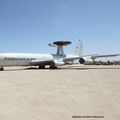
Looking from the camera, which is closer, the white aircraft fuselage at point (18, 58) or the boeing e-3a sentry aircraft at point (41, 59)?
the white aircraft fuselage at point (18, 58)

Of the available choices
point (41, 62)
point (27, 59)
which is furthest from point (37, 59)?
point (27, 59)

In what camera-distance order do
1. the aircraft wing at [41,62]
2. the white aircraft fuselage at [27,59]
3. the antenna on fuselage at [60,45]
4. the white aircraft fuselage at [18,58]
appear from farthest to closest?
the antenna on fuselage at [60,45] → the aircraft wing at [41,62] → the white aircraft fuselage at [27,59] → the white aircraft fuselage at [18,58]

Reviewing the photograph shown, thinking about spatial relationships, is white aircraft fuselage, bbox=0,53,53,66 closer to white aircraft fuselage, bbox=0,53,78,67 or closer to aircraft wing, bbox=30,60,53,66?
white aircraft fuselage, bbox=0,53,78,67

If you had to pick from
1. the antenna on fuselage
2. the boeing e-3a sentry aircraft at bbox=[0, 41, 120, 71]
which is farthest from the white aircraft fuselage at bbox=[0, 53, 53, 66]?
the antenna on fuselage

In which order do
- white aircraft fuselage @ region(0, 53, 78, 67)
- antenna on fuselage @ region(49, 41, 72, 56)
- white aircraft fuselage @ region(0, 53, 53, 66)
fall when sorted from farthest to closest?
1. antenna on fuselage @ region(49, 41, 72, 56)
2. white aircraft fuselage @ region(0, 53, 78, 67)
3. white aircraft fuselage @ region(0, 53, 53, 66)

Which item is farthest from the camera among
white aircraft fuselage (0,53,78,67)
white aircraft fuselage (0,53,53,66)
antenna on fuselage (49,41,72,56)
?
antenna on fuselage (49,41,72,56)

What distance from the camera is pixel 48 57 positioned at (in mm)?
43125

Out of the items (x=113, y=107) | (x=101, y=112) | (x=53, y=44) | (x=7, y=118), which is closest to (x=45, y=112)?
(x=7, y=118)

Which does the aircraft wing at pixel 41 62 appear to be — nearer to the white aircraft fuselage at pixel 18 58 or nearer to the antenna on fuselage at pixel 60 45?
the white aircraft fuselage at pixel 18 58

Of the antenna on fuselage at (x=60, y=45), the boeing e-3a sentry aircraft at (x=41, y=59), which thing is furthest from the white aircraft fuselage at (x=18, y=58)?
the antenna on fuselage at (x=60, y=45)

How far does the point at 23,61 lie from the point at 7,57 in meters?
3.52

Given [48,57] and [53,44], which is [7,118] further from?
[53,44]

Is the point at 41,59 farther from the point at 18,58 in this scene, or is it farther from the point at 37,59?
the point at 18,58

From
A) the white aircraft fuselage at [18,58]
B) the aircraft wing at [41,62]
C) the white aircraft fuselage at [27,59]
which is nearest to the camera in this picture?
the white aircraft fuselage at [18,58]
